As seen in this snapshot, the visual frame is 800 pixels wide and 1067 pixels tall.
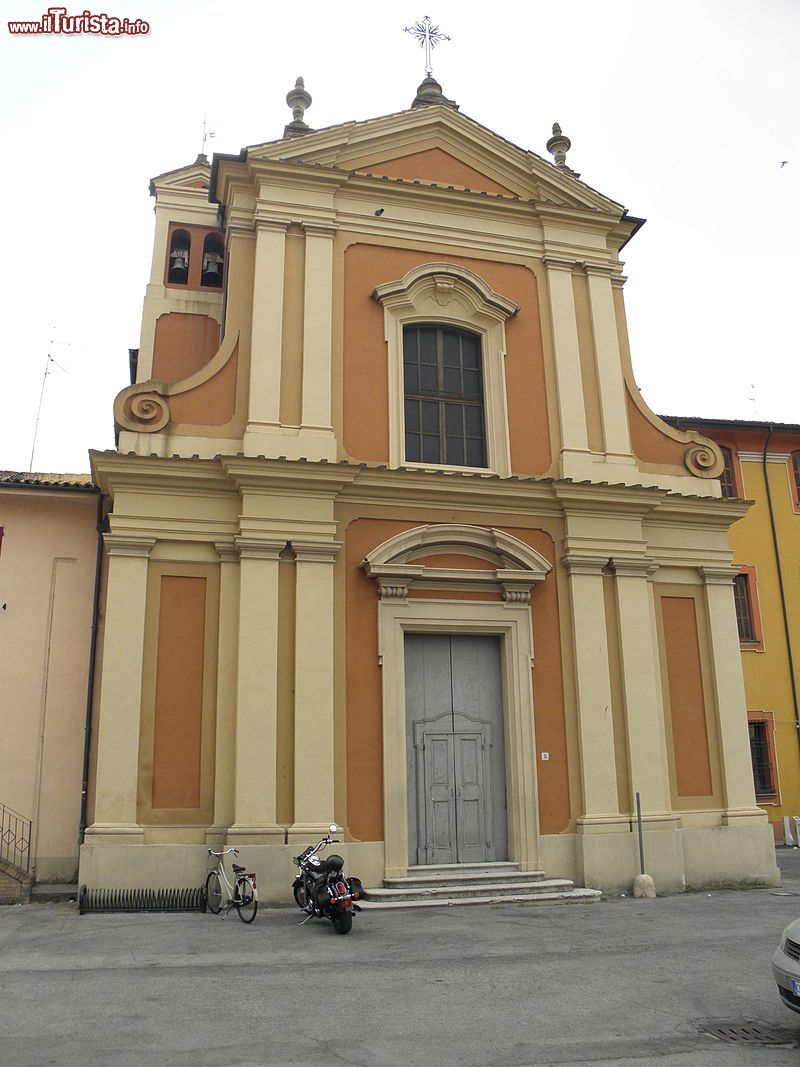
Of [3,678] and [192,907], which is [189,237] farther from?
[192,907]

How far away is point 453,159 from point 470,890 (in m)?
11.4

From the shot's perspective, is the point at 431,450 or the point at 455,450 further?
the point at 455,450

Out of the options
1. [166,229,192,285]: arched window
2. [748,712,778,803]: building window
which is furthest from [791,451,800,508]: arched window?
[166,229,192,285]: arched window

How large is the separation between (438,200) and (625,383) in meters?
4.27

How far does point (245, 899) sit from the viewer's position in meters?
10.3

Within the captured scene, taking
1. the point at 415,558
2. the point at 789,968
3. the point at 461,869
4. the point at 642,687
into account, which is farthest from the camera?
the point at 642,687

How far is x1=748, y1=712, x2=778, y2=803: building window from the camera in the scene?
21.2 m

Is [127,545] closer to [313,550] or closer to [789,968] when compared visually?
[313,550]

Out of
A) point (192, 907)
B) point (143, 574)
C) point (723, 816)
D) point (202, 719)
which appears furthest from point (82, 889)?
point (723, 816)

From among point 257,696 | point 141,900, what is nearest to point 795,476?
point 257,696

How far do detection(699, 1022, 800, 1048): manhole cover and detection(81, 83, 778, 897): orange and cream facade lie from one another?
603cm

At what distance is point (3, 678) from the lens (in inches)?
548

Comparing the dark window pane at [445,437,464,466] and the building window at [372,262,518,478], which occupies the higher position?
the building window at [372,262,518,478]

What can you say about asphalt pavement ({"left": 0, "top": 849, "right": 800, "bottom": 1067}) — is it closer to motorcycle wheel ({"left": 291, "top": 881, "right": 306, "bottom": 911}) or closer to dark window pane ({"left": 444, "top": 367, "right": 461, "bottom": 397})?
motorcycle wheel ({"left": 291, "top": 881, "right": 306, "bottom": 911})
